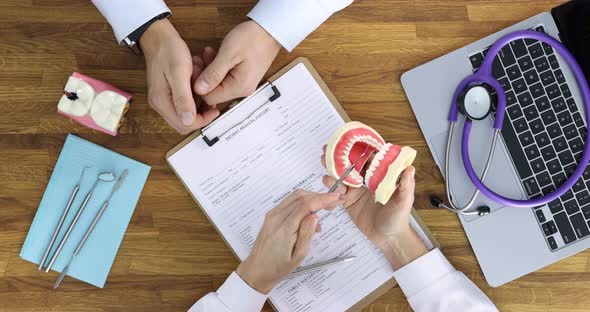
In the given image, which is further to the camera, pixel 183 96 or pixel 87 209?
pixel 87 209

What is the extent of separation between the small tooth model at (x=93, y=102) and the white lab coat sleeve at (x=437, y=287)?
57 cm

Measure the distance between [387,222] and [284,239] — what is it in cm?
19

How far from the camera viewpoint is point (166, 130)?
102 cm

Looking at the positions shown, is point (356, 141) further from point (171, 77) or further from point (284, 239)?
point (171, 77)

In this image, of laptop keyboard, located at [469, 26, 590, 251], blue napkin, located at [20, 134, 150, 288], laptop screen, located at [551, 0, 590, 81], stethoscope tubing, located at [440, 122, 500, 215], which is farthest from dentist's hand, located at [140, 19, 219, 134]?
laptop screen, located at [551, 0, 590, 81]

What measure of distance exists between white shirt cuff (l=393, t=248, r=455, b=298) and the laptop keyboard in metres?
0.20

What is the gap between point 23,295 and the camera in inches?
39.7

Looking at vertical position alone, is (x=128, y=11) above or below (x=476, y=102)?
above

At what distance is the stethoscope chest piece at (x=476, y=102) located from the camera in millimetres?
989

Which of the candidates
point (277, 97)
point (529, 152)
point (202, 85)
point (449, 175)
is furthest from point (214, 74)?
point (529, 152)

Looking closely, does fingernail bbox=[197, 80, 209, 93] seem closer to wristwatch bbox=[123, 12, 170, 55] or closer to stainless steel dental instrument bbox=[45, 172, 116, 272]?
wristwatch bbox=[123, 12, 170, 55]

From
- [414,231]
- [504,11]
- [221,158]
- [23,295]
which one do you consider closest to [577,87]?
[504,11]

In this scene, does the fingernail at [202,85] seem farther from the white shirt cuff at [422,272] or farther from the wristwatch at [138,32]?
the white shirt cuff at [422,272]

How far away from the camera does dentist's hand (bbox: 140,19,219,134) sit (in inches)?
36.0
